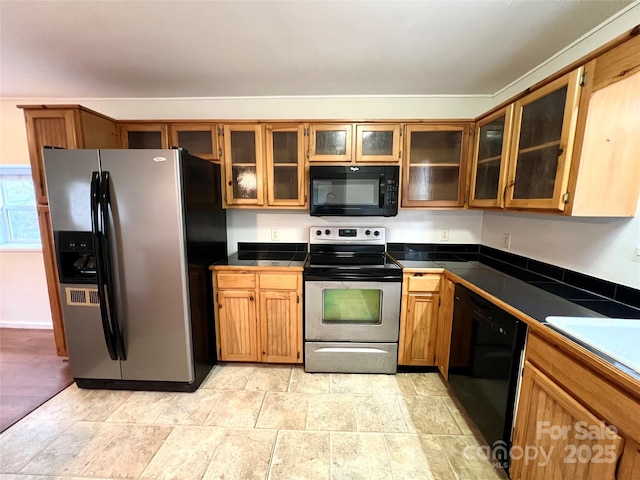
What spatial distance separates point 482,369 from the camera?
1.53 m

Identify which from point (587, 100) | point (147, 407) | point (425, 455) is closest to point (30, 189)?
point (147, 407)

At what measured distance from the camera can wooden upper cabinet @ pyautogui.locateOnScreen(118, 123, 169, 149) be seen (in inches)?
90.6

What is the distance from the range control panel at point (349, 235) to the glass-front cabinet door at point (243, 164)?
62cm

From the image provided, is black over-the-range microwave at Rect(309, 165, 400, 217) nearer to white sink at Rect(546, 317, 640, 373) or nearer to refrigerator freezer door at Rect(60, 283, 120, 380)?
white sink at Rect(546, 317, 640, 373)

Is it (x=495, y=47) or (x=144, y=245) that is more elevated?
(x=495, y=47)

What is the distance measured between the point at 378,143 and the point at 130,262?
2.16 meters

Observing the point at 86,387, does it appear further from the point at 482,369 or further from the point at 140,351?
the point at 482,369

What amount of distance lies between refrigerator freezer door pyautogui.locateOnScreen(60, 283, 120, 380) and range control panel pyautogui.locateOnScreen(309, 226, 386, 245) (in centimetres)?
178

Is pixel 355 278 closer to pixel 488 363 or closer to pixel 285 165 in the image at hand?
pixel 488 363

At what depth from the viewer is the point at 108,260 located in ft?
5.76

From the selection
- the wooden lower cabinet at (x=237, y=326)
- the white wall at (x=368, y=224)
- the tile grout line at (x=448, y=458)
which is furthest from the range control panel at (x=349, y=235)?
the tile grout line at (x=448, y=458)

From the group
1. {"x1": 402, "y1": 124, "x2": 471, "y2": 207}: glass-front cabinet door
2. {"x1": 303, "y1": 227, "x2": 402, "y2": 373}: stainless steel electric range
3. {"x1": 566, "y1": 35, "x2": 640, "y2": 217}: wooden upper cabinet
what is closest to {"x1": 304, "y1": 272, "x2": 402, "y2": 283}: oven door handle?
{"x1": 303, "y1": 227, "x2": 402, "y2": 373}: stainless steel electric range

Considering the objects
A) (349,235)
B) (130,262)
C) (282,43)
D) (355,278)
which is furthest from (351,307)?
(282,43)

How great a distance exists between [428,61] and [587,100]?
3.40 ft
